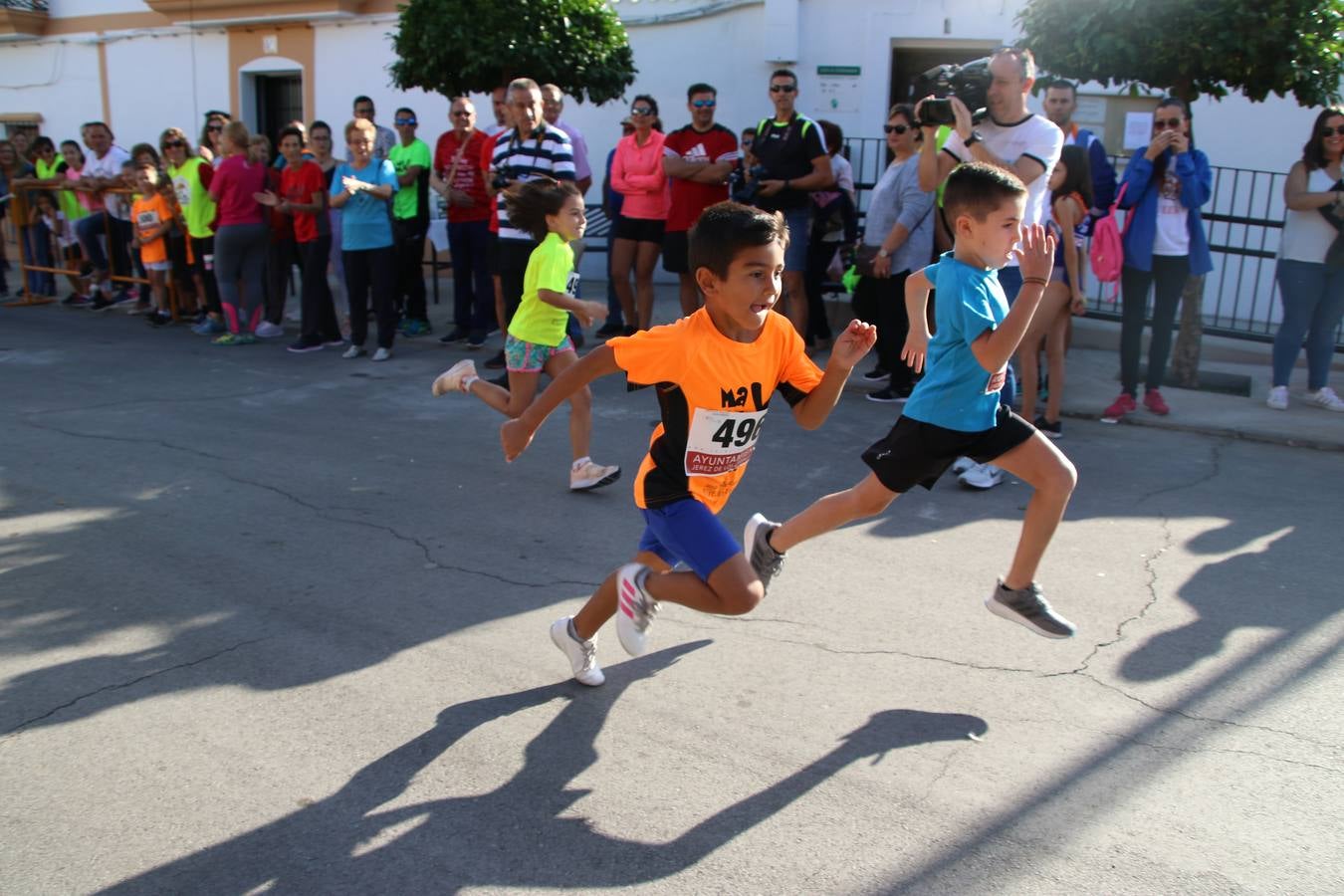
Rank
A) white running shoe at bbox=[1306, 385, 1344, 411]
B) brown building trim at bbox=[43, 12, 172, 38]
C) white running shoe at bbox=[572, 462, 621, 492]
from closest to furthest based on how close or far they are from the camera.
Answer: white running shoe at bbox=[572, 462, 621, 492] < white running shoe at bbox=[1306, 385, 1344, 411] < brown building trim at bbox=[43, 12, 172, 38]

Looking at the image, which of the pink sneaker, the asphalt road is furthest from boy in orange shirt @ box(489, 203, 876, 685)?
the pink sneaker

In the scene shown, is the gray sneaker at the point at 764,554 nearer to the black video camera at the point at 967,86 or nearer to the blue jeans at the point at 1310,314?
the black video camera at the point at 967,86

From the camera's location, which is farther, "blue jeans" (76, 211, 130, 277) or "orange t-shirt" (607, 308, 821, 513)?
"blue jeans" (76, 211, 130, 277)

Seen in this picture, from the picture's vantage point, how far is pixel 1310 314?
25.3 ft

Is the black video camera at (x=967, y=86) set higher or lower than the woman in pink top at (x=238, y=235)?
higher

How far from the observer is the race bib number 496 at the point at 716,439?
137 inches

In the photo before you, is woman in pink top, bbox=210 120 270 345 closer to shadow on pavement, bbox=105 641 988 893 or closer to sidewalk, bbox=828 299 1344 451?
sidewalk, bbox=828 299 1344 451

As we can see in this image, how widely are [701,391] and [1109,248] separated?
16.5ft

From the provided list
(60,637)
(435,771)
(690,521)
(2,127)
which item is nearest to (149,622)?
(60,637)

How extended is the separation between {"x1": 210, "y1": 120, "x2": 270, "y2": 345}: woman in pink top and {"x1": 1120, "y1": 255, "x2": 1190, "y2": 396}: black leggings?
23.7 ft

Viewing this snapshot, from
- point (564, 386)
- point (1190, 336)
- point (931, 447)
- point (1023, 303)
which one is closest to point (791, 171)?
point (1190, 336)

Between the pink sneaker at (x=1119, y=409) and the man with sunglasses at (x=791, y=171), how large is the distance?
2.37 metres

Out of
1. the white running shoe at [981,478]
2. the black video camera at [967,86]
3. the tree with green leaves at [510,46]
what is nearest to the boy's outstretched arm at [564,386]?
the white running shoe at [981,478]

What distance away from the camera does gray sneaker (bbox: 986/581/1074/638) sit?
3.90 metres
